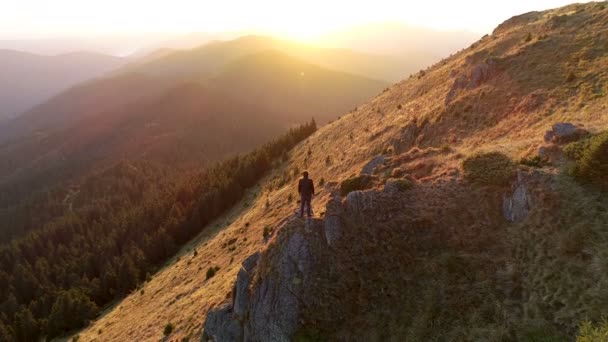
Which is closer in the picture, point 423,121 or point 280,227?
point 280,227

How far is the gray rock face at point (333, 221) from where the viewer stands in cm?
2466

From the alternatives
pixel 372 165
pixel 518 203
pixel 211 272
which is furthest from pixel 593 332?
pixel 211 272

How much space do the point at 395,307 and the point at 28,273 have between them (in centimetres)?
13004

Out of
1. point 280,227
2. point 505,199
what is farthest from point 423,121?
point 280,227

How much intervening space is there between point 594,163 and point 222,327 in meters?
25.4

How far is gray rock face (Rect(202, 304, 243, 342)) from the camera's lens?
82.8 feet

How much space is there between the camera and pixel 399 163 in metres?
32.0

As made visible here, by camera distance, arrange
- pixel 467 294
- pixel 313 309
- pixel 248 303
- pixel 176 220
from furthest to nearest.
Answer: pixel 176 220 → pixel 248 303 → pixel 313 309 → pixel 467 294

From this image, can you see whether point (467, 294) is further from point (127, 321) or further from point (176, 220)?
point (176, 220)

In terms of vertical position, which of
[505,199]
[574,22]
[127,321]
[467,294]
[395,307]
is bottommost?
[127,321]

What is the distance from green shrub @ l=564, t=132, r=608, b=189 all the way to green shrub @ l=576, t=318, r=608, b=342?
8856 mm

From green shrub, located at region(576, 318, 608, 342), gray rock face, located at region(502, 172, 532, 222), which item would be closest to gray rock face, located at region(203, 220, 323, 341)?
gray rock face, located at region(502, 172, 532, 222)

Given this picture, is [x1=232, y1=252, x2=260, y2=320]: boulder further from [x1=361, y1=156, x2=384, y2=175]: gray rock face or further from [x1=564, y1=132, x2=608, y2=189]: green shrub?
[x1=564, y1=132, x2=608, y2=189]: green shrub

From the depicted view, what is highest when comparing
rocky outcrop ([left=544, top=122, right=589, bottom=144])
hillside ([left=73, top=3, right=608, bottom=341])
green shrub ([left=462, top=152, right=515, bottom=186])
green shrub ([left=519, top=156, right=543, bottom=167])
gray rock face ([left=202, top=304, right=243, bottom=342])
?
rocky outcrop ([left=544, top=122, right=589, bottom=144])
